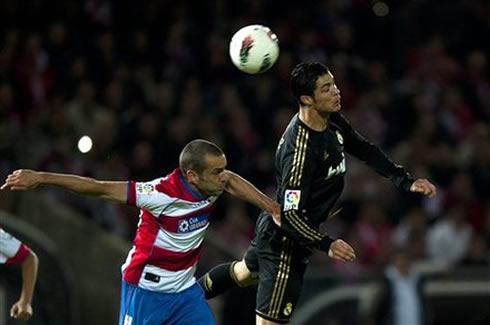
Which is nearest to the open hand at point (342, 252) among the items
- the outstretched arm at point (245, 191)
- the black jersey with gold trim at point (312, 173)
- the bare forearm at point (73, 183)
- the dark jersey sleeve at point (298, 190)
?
the black jersey with gold trim at point (312, 173)

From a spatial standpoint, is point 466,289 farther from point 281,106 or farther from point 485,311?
point 281,106

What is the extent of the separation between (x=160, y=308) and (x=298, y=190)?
3.67ft

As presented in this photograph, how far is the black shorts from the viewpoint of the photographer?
8.71 m

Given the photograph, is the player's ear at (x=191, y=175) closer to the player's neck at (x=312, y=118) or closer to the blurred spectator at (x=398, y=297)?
the player's neck at (x=312, y=118)

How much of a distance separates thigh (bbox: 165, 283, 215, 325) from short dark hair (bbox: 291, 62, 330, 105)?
1.42 meters

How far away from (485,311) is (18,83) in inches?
216

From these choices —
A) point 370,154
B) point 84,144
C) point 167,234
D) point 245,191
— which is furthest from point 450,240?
point 167,234

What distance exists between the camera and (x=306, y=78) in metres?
8.40

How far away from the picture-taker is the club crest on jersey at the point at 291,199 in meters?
8.28

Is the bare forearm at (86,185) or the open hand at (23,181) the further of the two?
the bare forearm at (86,185)

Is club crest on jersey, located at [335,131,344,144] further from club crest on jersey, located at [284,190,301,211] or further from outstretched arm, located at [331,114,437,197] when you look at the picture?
club crest on jersey, located at [284,190,301,211]

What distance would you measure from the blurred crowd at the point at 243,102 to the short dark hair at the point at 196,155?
195 inches

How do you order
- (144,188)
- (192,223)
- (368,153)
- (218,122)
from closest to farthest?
(144,188), (192,223), (368,153), (218,122)

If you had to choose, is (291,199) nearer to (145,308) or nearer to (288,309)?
(288,309)
